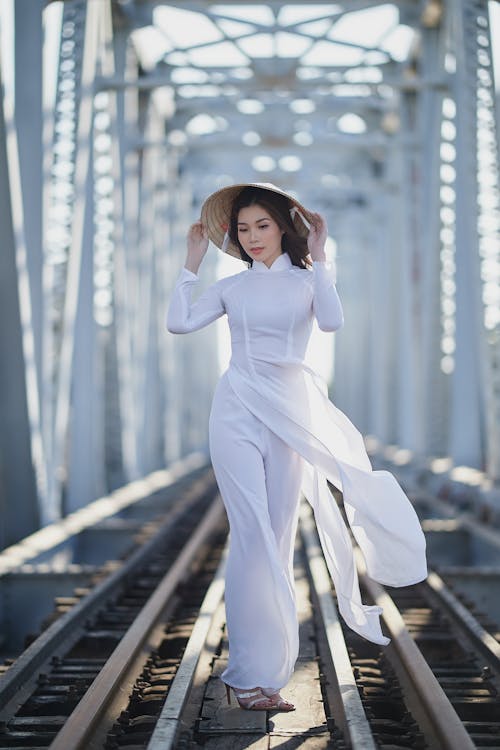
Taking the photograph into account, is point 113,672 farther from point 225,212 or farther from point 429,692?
point 225,212

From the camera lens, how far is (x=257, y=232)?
3.70m

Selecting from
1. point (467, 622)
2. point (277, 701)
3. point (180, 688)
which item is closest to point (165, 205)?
point (467, 622)

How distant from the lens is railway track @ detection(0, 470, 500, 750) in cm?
339

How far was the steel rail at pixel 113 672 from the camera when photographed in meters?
3.23

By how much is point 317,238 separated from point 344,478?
0.85 meters

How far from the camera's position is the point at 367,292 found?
1174 inches

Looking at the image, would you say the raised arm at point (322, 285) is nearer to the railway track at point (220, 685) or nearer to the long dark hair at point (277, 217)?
the long dark hair at point (277, 217)

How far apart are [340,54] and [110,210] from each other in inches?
182

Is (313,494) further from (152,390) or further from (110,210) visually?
(152,390)

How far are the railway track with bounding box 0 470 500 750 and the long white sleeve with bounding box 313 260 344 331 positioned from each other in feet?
4.27

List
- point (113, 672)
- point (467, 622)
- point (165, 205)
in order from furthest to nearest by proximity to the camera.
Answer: point (165, 205) → point (467, 622) → point (113, 672)

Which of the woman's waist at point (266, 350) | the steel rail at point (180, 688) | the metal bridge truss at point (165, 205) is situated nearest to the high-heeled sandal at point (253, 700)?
the steel rail at point (180, 688)

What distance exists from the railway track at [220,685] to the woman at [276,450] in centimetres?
21

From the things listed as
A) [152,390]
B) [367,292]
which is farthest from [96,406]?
[367,292]
